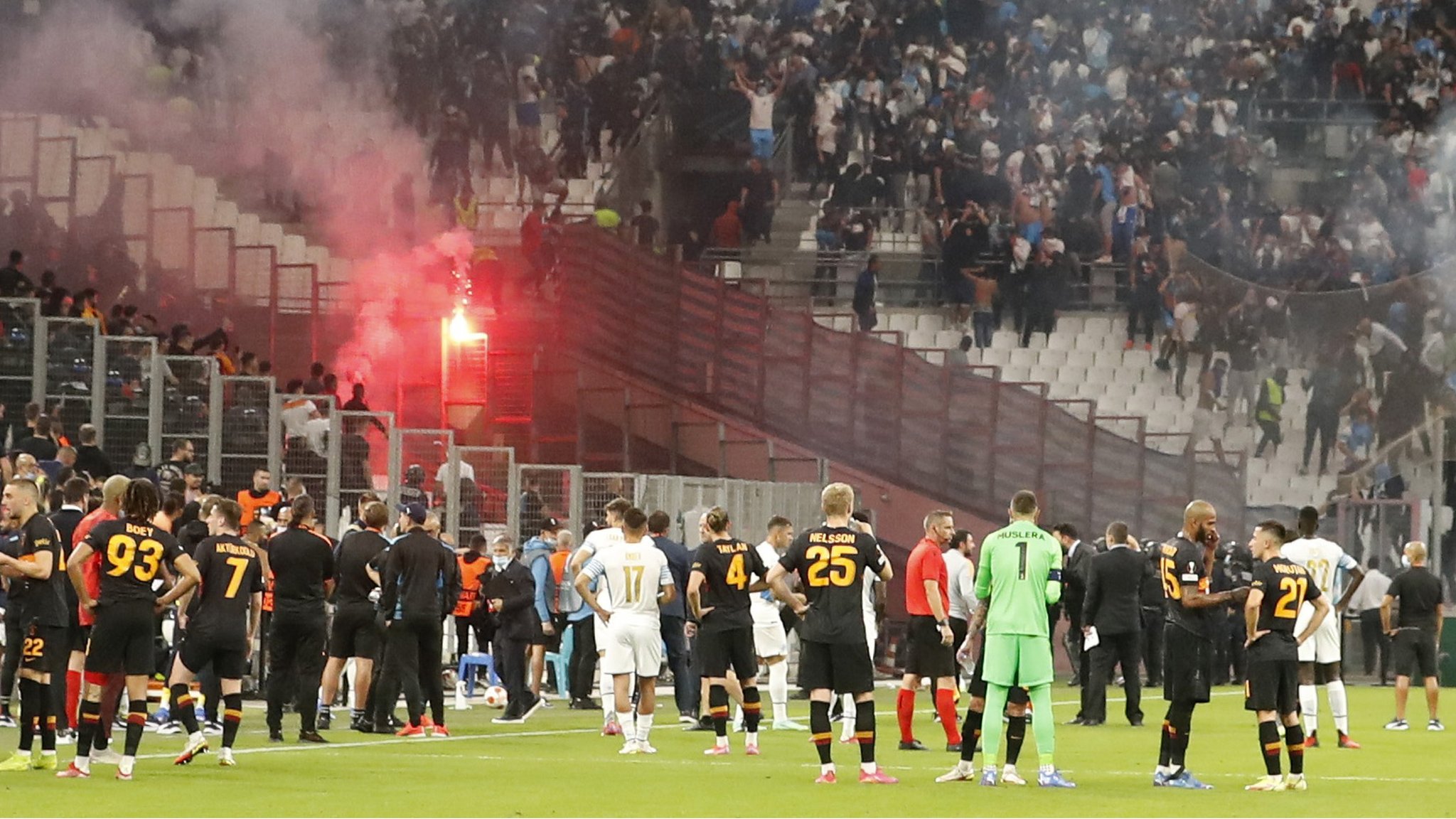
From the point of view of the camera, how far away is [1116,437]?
29.5 meters

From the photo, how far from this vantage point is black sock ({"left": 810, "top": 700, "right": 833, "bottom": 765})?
13578mm

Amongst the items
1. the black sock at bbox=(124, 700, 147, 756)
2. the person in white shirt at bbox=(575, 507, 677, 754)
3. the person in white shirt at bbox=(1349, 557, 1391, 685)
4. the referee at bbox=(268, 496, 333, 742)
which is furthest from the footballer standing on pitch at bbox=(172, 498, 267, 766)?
the person in white shirt at bbox=(1349, 557, 1391, 685)

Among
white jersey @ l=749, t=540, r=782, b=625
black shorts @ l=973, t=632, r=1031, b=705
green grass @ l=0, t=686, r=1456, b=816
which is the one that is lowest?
green grass @ l=0, t=686, r=1456, b=816

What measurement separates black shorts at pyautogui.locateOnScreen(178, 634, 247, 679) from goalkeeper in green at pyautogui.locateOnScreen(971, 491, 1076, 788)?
Answer: 4797 millimetres

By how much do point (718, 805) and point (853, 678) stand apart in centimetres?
144

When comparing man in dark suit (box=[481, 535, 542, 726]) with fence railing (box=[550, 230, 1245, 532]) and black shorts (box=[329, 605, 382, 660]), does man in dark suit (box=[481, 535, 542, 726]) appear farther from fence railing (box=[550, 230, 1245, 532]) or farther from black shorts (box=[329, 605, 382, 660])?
fence railing (box=[550, 230, 1245, 532])

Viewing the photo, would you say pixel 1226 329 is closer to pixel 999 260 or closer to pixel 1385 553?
pixel 999 260

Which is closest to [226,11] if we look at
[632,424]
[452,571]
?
[632,424]

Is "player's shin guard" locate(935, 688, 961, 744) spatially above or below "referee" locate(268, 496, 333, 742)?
below

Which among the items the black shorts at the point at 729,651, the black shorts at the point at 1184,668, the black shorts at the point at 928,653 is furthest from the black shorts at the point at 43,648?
the black shorts at the point at 1184,668

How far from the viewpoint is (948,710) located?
1722 cm

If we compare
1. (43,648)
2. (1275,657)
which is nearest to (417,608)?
(43,648)

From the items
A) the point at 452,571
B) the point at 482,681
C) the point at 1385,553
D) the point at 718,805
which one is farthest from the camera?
the point at 1385,553

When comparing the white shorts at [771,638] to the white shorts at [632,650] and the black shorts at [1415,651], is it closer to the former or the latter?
the white shorts at [632,650]
